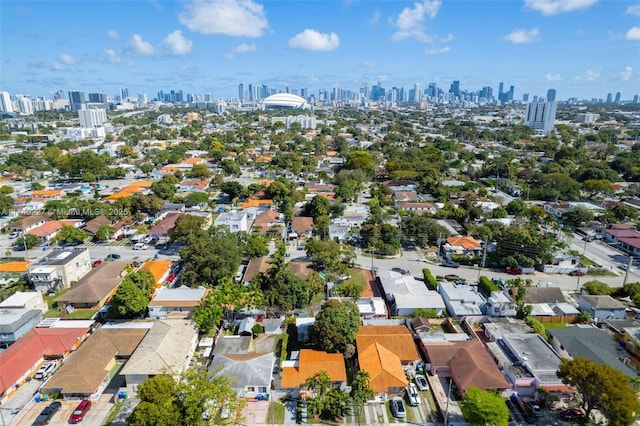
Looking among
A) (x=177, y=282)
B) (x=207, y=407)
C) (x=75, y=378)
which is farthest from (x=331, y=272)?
(x=75, y=378)

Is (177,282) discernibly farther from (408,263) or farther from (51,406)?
(408,263)

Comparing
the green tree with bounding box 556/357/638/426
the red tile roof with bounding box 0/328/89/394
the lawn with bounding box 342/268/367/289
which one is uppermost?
the green tree with bounding box 556/357/638/426

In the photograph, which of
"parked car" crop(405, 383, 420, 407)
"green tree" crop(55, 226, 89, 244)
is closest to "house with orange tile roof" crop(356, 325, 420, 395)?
"parked car" crop(405, 383, 420, 407)

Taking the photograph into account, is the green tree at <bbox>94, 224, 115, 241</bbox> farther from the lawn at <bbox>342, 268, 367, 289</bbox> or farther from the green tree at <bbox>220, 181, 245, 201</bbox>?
the lawn at <bbox>342, 268, 367, 289</bbox>

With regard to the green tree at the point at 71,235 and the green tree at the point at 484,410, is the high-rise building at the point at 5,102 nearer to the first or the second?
the green tree at the point at 71,235

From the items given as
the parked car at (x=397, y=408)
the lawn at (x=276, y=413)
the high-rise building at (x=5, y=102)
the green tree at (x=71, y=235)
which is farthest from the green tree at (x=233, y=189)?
the high-rise building at (x=5, y=102)

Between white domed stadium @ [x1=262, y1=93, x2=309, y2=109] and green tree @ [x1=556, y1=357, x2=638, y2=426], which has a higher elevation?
white domed stadium @ [x1=262, y1=93, x2=309, y2=109]
